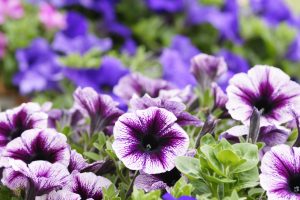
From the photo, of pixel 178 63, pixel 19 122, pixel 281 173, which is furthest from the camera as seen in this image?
pixel 178 63

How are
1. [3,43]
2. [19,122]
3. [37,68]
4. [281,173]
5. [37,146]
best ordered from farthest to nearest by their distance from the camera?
[3,43] < [37,68] < [19,122] < [37,146] < [281,173]

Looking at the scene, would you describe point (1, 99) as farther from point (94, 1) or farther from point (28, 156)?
point (28, 156)

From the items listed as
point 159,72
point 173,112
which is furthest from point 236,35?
point 173,112

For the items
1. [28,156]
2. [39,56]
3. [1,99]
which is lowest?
[1,99]

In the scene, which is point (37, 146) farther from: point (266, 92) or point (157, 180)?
point (266, 92)

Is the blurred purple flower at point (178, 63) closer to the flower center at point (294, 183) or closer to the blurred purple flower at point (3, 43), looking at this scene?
the blurred purple flower at point (3, 43)

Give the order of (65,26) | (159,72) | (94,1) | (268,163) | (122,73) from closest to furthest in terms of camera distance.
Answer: (268,163) < (122,73) < (159,72) < (65,26) < (94,1)

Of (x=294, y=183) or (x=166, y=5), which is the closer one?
(x=294, y=183)

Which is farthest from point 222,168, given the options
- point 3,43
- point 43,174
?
point 3,43
